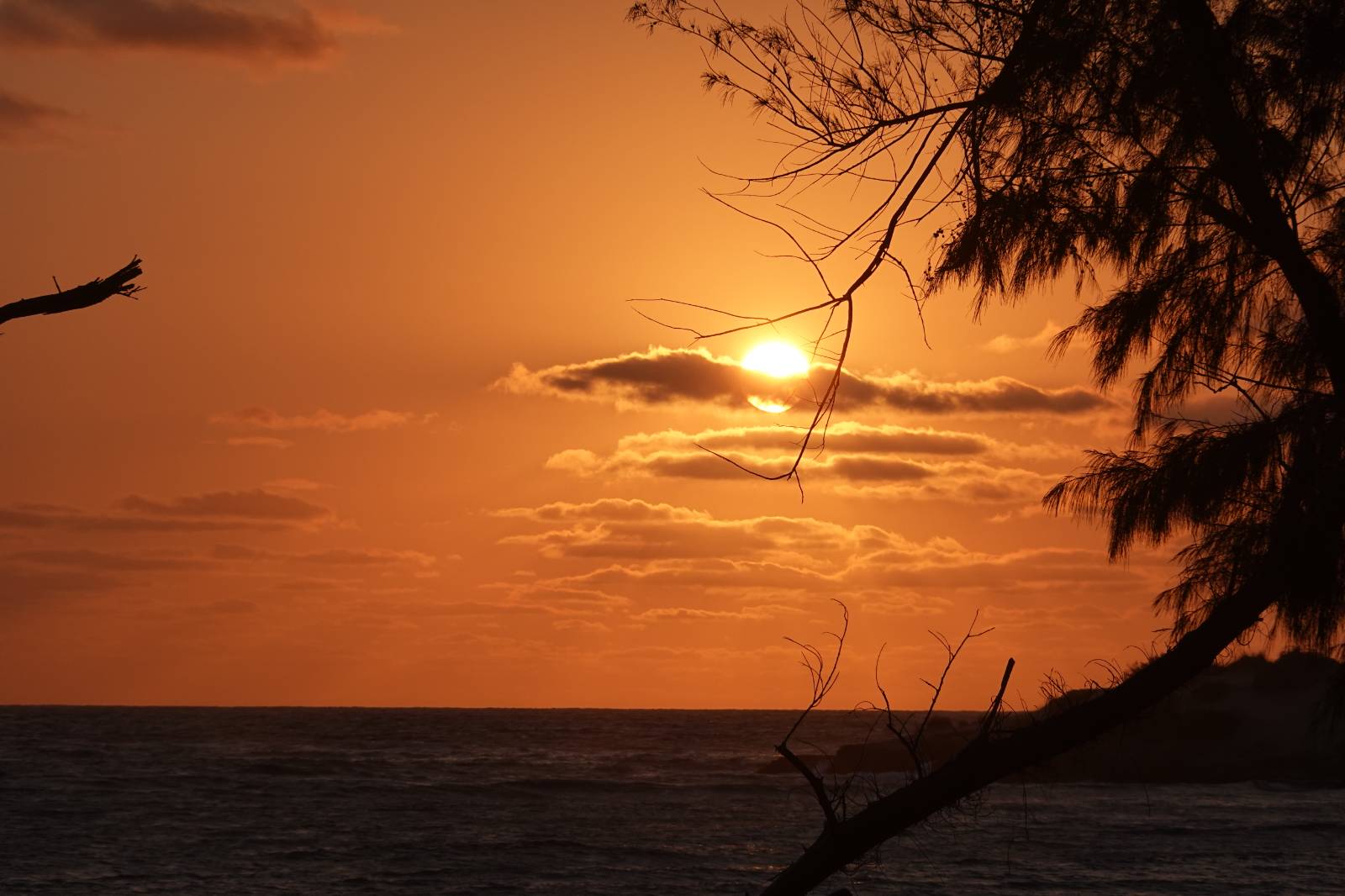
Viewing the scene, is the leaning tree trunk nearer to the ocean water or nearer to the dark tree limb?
the ocean water

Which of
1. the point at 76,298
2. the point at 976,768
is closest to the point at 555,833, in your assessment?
the point at 976,768

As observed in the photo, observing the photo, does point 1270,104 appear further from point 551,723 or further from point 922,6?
point 551,723

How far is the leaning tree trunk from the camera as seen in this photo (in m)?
3.49

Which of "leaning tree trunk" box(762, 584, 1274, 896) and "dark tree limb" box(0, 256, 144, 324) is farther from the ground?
"dark tree limb" box(0, 256, 144, 324)

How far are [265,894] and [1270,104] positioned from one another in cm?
2153

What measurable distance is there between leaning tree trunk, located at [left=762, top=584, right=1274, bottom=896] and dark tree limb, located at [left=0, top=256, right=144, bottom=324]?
7.27 feet

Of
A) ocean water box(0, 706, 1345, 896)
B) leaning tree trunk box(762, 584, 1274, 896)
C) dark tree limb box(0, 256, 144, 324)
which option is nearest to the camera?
dark tree limb box(0, 256, 144, 324)

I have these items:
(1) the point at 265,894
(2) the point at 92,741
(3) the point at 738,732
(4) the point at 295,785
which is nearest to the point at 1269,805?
(1) the point at 265,894

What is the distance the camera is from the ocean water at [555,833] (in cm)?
2288

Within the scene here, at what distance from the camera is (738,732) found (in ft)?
335

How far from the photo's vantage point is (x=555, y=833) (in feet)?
104

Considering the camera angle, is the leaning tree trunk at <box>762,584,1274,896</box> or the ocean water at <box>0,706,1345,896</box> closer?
the leaning tree trunk at <box>762,584,1274,896</box>

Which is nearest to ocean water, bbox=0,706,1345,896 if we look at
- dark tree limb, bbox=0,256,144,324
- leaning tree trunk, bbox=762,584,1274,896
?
leaning tree trunk, bbox=762,584,1274,896

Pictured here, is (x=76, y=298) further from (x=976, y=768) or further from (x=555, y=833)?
(x=555, y=833)
